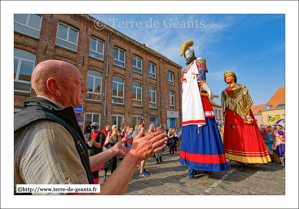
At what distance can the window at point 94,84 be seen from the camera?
973 cm

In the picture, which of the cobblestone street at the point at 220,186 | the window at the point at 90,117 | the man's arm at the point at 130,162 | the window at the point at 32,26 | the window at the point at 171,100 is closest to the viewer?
the man's arm at the point at 130,162

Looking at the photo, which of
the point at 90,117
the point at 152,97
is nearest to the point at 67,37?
the point at 90,117

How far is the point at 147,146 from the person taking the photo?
99 centimetres

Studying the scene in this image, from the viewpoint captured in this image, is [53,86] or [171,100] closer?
[53,86]

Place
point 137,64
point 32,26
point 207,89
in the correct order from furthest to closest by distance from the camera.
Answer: point 137,64 → point 32,26 → point 207,89

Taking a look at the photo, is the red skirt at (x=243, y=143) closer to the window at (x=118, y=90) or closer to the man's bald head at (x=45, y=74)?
the man's bald head at (x=45, y=74)

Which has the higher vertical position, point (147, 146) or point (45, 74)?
point (45, 74)

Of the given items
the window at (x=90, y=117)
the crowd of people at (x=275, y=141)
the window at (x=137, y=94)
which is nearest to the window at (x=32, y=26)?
the window at (x=90, y=117)

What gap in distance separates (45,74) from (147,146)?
85cm

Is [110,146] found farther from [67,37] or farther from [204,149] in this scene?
[67,37]

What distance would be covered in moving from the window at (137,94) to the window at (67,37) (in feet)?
18.6

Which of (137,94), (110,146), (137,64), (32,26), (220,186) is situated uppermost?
(32,26)

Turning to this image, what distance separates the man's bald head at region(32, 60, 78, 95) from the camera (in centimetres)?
85

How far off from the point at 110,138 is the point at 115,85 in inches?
286
